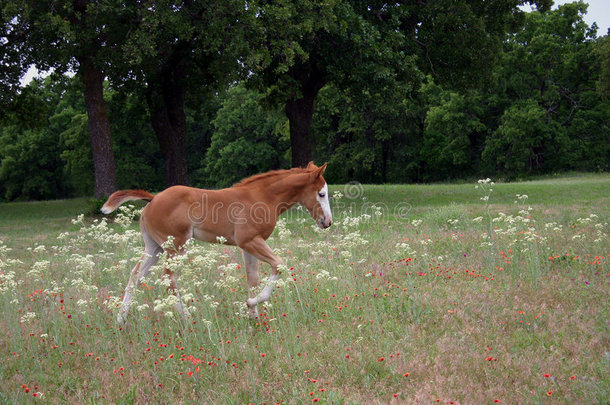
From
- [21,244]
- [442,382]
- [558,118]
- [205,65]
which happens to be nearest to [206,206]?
[442,382]

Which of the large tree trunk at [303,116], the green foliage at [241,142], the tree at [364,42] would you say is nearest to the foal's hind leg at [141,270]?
the tree at [364,42]

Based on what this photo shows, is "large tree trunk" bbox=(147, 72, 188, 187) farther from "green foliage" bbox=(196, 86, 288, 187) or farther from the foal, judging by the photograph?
"green foliage" bbox=(196, 86, 288, 187)

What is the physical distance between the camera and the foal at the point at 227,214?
7.97 m

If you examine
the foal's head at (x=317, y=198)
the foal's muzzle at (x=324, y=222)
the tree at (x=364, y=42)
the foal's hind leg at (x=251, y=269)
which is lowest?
the foal's hind leg at (x=251, y=269)

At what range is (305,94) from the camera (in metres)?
26.4

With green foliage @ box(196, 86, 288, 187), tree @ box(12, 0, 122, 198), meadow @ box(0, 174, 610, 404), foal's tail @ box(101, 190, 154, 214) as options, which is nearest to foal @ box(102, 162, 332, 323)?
foal's tail @ box(101, 190, 154, 214)

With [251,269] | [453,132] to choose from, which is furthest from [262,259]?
[453,132]

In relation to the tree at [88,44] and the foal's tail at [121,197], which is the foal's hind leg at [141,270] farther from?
the tree at [88,44]

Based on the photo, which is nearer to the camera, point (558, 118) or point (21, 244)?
point (21, 244)

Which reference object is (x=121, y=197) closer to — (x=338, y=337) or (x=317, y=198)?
(x=317, y=198)

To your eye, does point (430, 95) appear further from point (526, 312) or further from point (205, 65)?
point (526, 312)

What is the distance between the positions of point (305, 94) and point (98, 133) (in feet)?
32.0

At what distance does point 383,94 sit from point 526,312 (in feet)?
54.8

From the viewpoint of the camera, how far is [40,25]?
19.6 m
